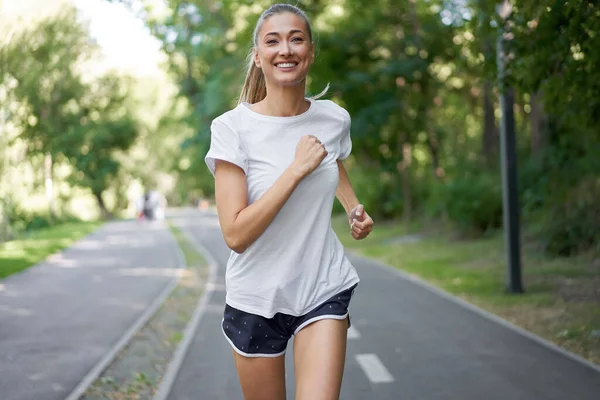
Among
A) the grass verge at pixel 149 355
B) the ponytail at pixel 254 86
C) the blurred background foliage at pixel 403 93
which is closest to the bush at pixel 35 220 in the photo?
the blurred background foliage at pixel 403 93

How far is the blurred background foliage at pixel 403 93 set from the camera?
7895 millimetres

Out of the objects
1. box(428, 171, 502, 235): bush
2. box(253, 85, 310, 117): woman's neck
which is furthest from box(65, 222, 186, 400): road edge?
box(428, 171, 502, 235): bush

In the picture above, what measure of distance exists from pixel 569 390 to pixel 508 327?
278 centimetres

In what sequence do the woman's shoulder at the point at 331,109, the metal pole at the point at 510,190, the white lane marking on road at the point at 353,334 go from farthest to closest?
the metal pole at the point at 510,190
the white lane marking on road at the point at 353,334
the woman's shoulder at the point at 331,109

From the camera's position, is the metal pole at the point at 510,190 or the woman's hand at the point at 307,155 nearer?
the woman's hand at the point at 307,155

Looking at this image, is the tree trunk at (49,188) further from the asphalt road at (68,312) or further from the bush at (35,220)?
the asphalt road at (68,312)

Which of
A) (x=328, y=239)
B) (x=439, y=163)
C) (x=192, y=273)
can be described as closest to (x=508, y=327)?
(x=328, y=239)

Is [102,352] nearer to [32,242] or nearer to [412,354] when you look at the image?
[412,354]

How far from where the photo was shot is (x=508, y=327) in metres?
8.70

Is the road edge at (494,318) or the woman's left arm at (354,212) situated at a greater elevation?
the woman's left arm at (354,212)

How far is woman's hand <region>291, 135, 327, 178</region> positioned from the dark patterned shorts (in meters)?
0.48

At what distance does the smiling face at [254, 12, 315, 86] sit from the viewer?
2.60m

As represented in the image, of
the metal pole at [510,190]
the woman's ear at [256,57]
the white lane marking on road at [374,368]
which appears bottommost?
the white lane marking on road at [374,368]

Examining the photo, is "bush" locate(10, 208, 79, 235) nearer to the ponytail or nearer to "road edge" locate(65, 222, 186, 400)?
"road edge" locate(65, 222, 186, 400)
